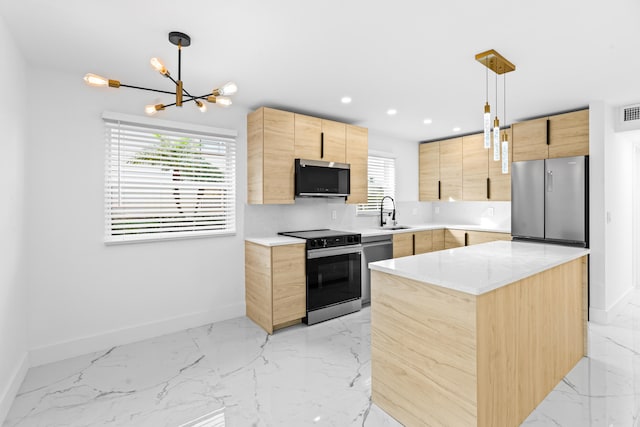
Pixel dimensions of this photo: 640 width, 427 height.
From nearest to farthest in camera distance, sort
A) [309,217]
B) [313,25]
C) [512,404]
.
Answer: [512,404] < [313,25] < [309,217]

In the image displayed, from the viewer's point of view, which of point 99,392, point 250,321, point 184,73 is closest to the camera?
Answer: point 99,392

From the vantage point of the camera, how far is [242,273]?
12.3 feet

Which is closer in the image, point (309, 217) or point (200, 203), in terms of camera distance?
point (200, 203)

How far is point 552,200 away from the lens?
369cm

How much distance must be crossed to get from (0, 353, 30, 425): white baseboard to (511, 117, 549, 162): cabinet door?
522 centimetres

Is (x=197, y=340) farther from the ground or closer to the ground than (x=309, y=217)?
closer to the ground

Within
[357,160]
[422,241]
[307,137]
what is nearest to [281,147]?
[307,137]

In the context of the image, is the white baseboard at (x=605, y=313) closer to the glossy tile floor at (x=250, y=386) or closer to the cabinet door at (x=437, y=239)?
the glossy tile floor at (x=250, y=386)

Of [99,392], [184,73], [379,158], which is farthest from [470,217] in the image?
[99,392]

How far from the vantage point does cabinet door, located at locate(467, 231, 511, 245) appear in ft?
14.2

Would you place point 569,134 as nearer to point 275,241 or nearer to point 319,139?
point 319,139

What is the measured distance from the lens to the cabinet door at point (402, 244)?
14.3ft

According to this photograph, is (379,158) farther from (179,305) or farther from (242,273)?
(179,305)

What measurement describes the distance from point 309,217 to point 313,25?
8.25 feet
